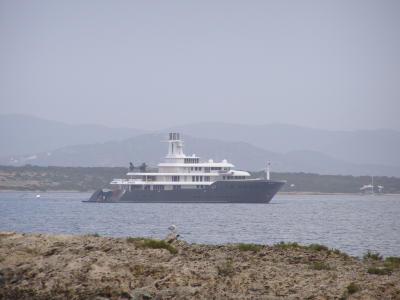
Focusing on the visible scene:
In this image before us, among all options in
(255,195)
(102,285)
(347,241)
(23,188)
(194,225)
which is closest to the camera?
(102,285)

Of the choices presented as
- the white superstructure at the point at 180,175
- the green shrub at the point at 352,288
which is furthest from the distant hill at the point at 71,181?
the green shrub at the point at 352,288

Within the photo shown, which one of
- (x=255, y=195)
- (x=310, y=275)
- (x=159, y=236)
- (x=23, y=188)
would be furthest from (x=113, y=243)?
(x=23, y=188)

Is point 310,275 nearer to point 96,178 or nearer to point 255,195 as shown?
point 255,195

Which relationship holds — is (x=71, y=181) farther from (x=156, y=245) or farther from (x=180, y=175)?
Result: (x=156, y=245)

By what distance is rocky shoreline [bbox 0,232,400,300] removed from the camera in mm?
15195

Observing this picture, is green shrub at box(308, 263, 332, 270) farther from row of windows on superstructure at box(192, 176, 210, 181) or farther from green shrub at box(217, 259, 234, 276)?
row of windows on superstructure at box(192, 176, 210, 181)

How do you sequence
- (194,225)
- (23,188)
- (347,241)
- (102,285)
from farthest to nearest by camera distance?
(23,188)
(194,225)
(347,241)
(102,285)

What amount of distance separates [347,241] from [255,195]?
184 feet

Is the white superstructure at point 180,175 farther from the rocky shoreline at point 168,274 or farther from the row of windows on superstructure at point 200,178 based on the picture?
the rocky shoreline at point 168,274

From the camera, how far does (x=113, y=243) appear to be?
19.2 m

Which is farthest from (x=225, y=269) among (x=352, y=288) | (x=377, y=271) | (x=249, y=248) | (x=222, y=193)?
(x=222, y=193)

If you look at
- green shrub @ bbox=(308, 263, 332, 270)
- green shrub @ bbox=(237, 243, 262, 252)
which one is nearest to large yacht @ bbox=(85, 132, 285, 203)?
green shrub @ bbox=(237, 243, 262, 252)

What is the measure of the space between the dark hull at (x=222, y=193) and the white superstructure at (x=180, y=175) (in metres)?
0.90

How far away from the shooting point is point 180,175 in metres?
95.3
